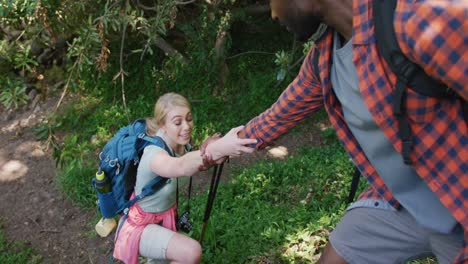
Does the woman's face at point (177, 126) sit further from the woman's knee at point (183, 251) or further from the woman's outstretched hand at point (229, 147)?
the woman's knee at point (183, 251)

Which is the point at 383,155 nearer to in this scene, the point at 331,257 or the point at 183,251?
the point at 331,257

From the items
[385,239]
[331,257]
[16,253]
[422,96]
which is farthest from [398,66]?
[16,253]

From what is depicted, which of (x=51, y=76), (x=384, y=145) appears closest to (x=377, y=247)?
(x=384, y=145)

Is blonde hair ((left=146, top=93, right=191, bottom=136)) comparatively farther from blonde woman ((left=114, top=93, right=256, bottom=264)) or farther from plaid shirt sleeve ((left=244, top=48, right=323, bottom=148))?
plaid shirt sleeve ((left=244, top=48, right=323, bottom=148))

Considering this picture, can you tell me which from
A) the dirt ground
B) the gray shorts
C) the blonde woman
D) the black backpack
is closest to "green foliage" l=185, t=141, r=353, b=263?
the dirt ground

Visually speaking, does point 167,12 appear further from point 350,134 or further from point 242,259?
point 350,134

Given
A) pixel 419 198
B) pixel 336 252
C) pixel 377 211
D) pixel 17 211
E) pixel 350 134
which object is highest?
pixel 350 134

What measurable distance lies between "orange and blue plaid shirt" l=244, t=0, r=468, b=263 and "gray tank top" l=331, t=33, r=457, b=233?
0.08 meters

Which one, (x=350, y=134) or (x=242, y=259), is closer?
(x=350, y=134)

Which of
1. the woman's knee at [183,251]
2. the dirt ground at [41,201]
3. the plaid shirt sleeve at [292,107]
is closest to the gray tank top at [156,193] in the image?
the woman's knee at [183,251]

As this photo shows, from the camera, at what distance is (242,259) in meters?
3.67

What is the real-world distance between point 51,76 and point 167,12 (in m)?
3.13

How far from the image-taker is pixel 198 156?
239cm

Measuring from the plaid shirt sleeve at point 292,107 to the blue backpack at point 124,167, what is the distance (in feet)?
1.86
